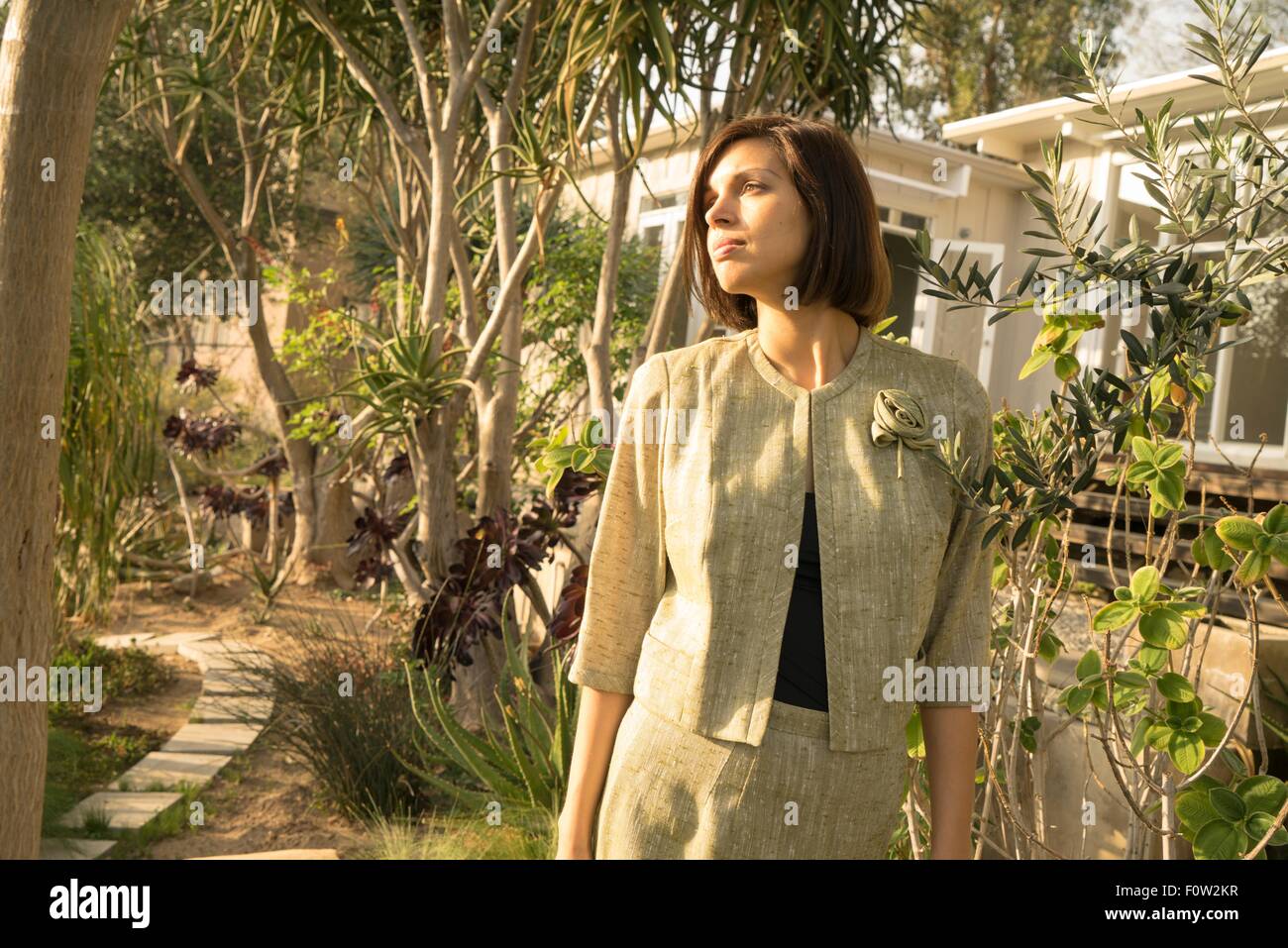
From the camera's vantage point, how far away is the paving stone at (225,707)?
5785 mm

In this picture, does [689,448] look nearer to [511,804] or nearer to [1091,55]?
[1091,55]

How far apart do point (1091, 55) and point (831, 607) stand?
95 centimetres

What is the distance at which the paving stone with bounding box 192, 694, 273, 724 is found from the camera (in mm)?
5785

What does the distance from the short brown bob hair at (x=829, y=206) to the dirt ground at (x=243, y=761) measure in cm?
326

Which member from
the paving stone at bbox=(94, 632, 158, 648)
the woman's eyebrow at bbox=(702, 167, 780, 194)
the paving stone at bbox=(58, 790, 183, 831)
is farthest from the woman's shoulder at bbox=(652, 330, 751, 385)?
the paving stone at bbox=(94, 632, 158, 648)

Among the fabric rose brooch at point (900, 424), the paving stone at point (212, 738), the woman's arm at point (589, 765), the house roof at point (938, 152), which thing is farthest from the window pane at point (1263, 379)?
the woman's arm at point (589, 765)

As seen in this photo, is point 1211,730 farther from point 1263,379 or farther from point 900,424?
point 1263,379

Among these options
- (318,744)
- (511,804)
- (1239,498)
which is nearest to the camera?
(511,804)

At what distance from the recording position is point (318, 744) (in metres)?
4.64

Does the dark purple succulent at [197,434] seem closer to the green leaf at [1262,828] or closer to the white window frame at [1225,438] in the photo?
the white window frame at [1225,438]

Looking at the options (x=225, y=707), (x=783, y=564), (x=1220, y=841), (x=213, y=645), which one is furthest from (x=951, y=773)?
(x=213, y=645)

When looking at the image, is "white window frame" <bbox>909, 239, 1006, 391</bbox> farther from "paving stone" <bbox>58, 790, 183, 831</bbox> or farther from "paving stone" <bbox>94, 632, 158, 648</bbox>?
"paving stone" <bbox>58, 790, 183, 831</bbox>

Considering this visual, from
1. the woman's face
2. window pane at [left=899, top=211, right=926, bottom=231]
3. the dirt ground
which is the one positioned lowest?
the dirt ground
